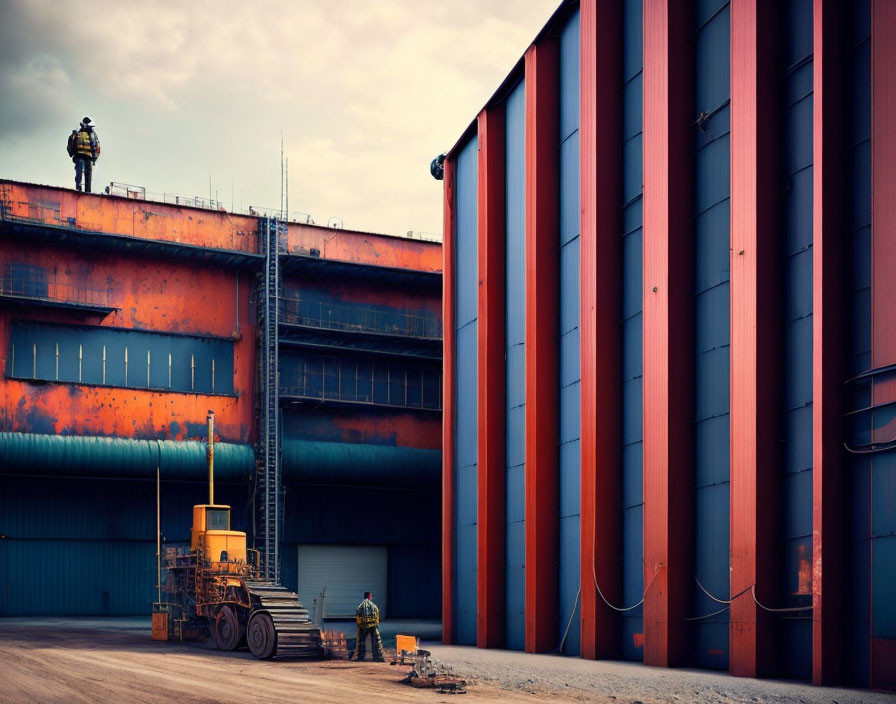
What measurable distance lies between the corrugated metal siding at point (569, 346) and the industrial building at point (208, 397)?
18.2 m

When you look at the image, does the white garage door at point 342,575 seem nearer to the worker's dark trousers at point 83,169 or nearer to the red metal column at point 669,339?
the worker's dark trousers at point 83,169

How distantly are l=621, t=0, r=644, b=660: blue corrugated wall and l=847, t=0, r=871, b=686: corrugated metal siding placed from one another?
619 cm

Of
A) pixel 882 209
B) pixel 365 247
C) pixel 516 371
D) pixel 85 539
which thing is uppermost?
pixel 365 247

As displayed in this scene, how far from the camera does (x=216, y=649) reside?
1158 inches

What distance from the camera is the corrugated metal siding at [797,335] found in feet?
64.3

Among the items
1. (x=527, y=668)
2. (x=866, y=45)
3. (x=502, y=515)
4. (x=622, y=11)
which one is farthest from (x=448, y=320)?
(x=866, y=45)

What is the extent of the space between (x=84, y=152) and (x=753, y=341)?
36.4m

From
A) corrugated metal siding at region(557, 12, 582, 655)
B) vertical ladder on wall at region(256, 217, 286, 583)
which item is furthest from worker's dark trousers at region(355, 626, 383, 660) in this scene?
vertical ladder on wall at region(256, 217, 286, 583)

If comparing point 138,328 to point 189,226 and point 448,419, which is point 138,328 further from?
point 448,419

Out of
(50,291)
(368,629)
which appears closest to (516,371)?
(368,629)

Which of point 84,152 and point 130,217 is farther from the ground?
point 84,152

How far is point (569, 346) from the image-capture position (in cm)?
2775

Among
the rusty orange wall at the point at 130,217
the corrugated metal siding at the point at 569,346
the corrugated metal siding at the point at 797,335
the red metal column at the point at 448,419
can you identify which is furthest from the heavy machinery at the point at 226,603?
the rusty orange wall at the point at 130,217

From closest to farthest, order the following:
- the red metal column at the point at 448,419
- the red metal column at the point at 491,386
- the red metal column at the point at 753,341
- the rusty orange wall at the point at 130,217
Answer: the red metal column at the point at 753,341
the red metal column at the point at 491,386
the red metal column at the point at 448,419
the rusty orange wall at the point at 130,217
